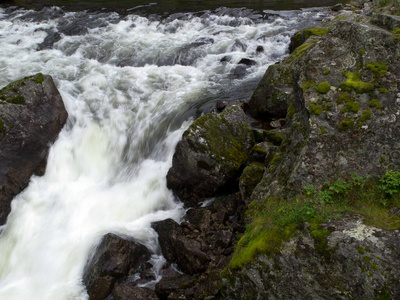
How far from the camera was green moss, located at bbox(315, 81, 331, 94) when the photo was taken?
20.7ft

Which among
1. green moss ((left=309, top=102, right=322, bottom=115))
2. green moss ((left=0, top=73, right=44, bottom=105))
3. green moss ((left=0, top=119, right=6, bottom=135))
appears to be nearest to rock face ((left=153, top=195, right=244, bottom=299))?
green moss ((left=309, top=102, right=322, bottom=115))

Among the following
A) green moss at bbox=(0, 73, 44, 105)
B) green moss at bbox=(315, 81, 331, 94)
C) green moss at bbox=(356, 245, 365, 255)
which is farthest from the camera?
green moss at bbox=(0, 73, 44, 105)

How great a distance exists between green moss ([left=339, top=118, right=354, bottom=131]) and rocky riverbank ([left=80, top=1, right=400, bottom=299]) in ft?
0.05

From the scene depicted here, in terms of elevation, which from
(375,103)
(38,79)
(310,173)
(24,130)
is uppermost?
(375,103)

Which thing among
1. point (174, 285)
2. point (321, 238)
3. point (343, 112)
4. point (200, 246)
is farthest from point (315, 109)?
point (174, 285)

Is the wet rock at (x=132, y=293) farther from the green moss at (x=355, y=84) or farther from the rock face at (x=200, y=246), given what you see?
the green moss at (x=355, y=84)

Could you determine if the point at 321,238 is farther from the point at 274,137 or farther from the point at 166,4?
the point at 166,4

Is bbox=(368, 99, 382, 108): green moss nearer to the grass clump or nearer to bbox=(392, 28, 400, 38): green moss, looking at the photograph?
the grass clump

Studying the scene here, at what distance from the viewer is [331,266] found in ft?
14.8

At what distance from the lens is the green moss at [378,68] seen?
20.0ft

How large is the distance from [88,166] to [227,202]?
4575 mm

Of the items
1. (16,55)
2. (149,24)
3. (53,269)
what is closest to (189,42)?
(149,24)

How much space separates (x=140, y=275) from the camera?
729 centimetres

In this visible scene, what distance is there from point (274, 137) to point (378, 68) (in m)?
3.18
